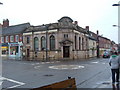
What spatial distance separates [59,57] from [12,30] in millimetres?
19138

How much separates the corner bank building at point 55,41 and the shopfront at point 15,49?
60.3 inches

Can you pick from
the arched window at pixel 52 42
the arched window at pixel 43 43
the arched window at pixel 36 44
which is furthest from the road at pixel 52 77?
the arched window at pixel 36 44

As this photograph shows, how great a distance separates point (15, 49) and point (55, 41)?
13138 mm

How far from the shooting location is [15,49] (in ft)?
145

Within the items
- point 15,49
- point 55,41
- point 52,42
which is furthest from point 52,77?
point 15,49

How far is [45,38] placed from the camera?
3897cm

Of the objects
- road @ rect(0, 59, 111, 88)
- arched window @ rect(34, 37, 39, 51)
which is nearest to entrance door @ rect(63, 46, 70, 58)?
arched window @ rect(34, 37, 39, 51)

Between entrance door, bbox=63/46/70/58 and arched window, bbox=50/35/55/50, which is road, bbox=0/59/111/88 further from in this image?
arched window, bbox=50/35/55/50

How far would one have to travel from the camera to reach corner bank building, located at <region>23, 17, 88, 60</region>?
36.8 meters

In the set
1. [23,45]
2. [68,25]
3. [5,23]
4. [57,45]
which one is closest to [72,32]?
[68,25]

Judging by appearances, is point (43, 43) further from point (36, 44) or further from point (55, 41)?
point (55, 41)

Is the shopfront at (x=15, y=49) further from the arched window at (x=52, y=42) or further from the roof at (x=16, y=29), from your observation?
the arched window at (x=52, y=42)

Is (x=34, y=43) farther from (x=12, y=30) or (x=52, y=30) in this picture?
(x=12, y=30)

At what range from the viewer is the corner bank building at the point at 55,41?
3684 cm
